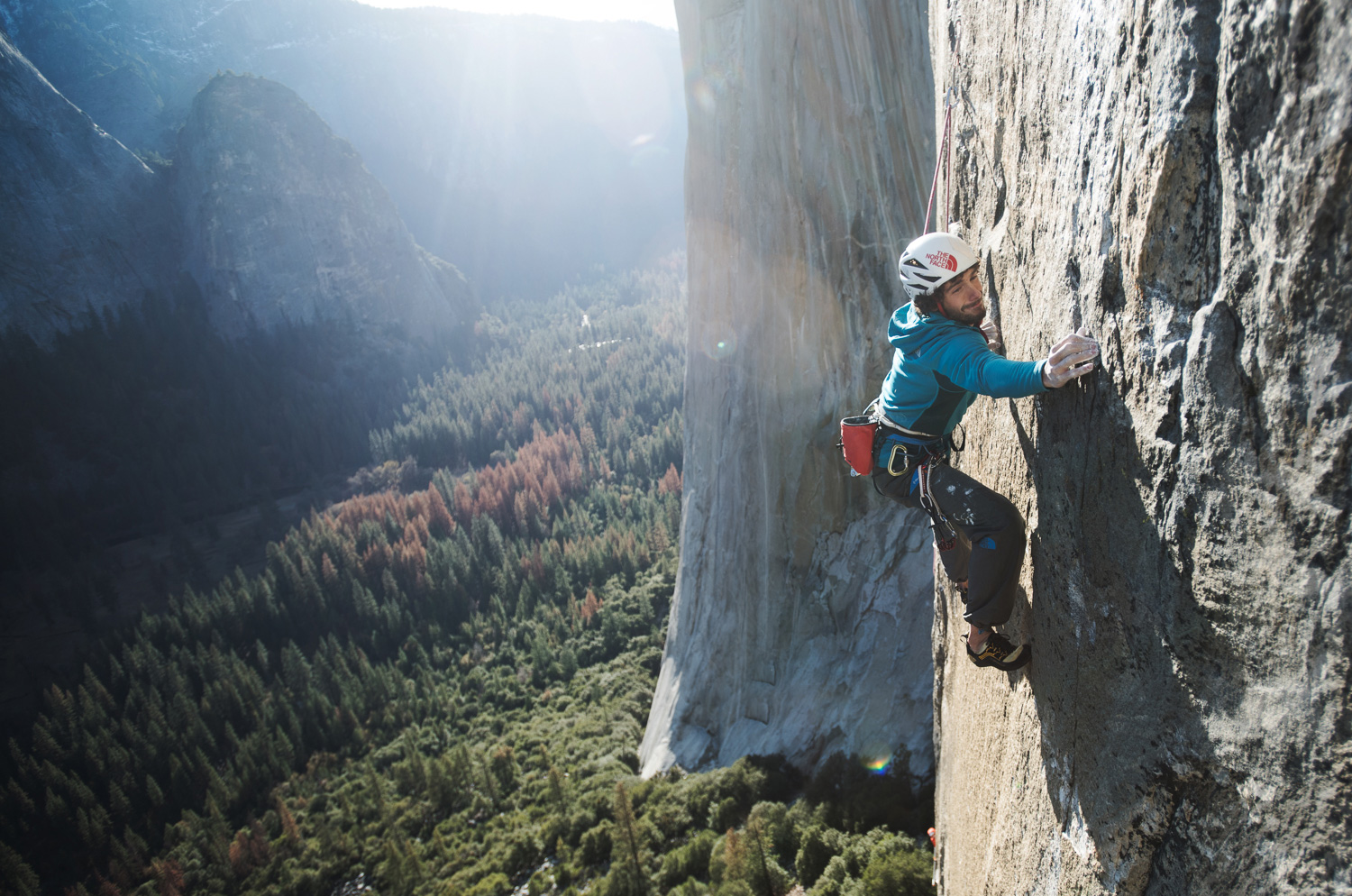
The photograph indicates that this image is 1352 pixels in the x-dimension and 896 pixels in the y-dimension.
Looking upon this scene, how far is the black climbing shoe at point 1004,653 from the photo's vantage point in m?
3.73

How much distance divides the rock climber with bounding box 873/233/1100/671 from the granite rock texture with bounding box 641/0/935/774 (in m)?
8.38

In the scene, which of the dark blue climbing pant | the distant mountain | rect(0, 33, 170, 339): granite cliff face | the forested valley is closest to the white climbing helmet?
the dark blue climbing pant

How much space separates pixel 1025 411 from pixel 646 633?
1778 inches

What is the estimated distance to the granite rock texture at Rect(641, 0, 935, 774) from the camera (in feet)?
38.8

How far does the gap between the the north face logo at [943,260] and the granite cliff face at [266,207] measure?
375 feet

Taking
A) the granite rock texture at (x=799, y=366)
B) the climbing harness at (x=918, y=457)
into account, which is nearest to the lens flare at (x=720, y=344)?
the granite rock texture at (x=799, y=366)

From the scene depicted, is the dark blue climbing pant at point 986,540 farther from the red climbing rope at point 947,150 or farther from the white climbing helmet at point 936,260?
the red climbing rope at point 947,150

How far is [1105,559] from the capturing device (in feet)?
9.42

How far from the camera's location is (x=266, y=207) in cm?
9819

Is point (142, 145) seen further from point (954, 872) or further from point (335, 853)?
point (954, 872)

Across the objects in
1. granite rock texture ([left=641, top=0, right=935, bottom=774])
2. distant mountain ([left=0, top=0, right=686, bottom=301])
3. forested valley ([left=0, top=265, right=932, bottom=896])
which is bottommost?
forested valley ([left=0, top=265, right=932, bottom=896])

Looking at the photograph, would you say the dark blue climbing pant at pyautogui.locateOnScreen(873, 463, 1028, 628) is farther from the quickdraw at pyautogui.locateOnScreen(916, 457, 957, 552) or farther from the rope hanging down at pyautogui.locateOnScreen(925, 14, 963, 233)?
the rope hanging down at pyautogui.locateOnScreen(925, 14, 963, 233)

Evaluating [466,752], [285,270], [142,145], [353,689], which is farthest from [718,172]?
[142,145]

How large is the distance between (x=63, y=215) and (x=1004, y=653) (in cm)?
12124
